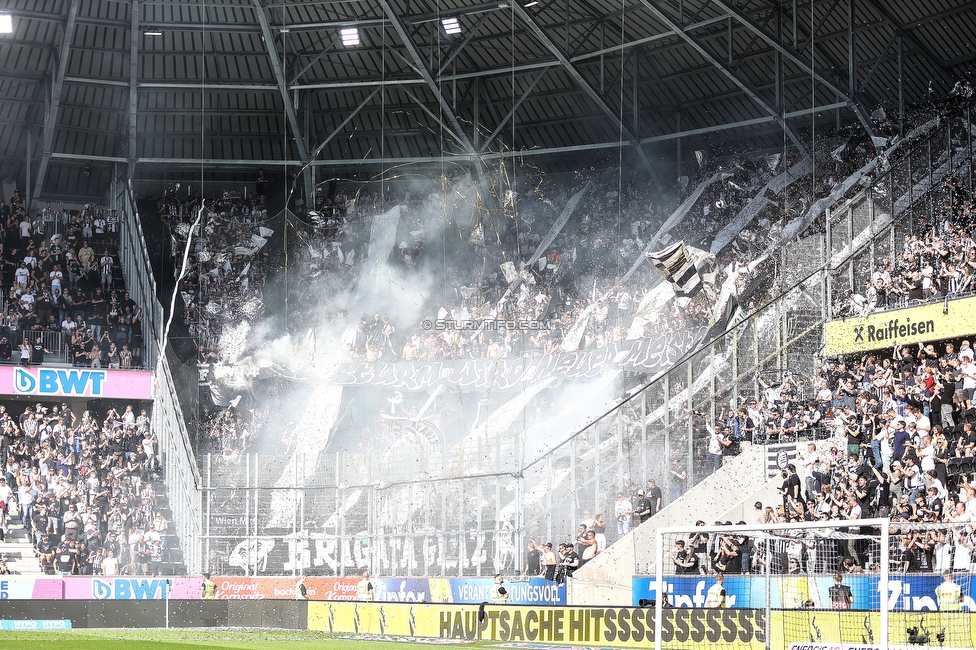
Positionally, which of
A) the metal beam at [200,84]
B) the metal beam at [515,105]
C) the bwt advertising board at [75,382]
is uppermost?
the metal beam at [200,84]

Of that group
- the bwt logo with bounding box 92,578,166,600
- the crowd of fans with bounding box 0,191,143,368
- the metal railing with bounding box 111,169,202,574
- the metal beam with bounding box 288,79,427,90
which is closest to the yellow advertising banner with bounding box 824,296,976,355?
the metal beam with bounding box 288,79,427,90

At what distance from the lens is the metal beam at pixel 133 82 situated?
3309 cm

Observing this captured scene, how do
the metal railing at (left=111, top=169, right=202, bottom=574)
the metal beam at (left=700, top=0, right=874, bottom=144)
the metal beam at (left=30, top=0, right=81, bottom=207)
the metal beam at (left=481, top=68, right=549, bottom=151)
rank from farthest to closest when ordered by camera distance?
→ the metal beam at (left=481, top=68, right=549, bottom=151) → the metal beam at (left=30, top=0, right=81, bottom=207) → the metal beam at (left=700, top=0, right=874, bottom=144) → the metal railing at (left=111, top=169, right=202, bottom=574)

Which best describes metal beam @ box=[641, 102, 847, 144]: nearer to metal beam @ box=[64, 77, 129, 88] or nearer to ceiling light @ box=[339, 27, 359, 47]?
ceiling light @ box=[339, 27, 359, 47]

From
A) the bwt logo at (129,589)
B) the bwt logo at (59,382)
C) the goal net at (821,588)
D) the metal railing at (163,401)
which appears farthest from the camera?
the bwt logo at (59,382)

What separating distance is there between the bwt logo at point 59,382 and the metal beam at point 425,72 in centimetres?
1236

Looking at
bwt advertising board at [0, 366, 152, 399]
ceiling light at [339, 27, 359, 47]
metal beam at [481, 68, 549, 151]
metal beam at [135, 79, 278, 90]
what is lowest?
bwt advertising board at [0, 366, 152, 399]

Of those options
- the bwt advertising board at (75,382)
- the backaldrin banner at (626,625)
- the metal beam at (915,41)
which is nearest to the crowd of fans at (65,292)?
the bwt advertising board at (75,382)

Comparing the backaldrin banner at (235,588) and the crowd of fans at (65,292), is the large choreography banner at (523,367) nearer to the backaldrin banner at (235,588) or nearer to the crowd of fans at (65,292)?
the crowd of fans at (65,292)

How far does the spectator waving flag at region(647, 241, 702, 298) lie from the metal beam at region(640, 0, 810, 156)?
14.8 feet

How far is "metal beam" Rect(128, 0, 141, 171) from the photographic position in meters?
33.1

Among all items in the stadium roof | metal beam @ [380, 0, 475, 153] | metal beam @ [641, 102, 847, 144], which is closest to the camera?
metal beam @ [641, 102, 847, 144]

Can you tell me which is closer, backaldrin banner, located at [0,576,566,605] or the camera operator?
the camera operator

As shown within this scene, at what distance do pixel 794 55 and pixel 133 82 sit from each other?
1817cm
